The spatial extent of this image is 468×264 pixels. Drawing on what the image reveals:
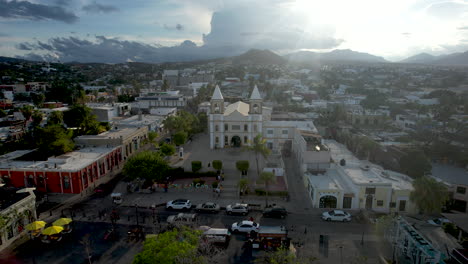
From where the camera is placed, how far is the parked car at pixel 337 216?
82.0ft

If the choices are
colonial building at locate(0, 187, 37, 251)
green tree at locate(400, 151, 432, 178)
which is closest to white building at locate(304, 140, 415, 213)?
green tree at locate(400, 151, 432, 178)

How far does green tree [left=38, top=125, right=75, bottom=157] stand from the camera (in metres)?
34.3

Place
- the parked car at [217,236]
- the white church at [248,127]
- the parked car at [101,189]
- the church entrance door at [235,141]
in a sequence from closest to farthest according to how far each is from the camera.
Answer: the parked car at [217,236]
the parked car at [101,189]
the white church at [248,127]
the church entrance door at [235,141]

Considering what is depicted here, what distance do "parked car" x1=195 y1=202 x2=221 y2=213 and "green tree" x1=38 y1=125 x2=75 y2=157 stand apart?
1941cm

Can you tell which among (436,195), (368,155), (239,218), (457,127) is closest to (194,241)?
(239,218)

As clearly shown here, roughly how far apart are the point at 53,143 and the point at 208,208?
2096cm

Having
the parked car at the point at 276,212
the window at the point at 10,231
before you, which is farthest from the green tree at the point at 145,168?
the parked car at the point at 276,212

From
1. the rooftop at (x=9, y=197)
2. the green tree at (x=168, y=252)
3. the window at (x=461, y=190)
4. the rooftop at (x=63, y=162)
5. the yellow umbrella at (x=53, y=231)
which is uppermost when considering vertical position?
the green tree at (x=168, y=252)

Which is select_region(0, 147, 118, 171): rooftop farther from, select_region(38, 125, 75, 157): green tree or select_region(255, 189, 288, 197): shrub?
select_region(255, 189, 288, 197): shrub

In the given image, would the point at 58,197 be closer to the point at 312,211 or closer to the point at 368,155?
the point at 312,211

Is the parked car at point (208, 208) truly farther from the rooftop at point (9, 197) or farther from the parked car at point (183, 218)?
the rooftop at point (9, 197)

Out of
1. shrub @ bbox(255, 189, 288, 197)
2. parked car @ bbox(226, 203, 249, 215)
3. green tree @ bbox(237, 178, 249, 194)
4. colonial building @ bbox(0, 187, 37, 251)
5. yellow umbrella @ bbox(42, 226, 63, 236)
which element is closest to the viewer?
yellow umbrella @ bbox(42, 226, 63, 236)

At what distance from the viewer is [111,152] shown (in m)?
37.2

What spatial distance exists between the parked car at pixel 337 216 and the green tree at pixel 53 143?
3028 centimetres
